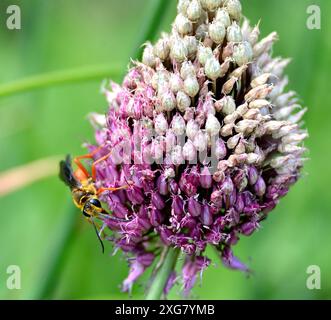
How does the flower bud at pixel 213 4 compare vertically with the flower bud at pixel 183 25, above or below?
above

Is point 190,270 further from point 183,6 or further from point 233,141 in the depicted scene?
point 183,6

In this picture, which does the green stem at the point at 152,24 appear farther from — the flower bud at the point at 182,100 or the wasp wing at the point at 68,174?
the wasp wing at the point at 68,174

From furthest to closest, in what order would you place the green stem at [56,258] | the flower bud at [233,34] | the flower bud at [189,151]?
the green stem at [56,258] → the flower bud at [233,34] → the flower bud at [189,151]

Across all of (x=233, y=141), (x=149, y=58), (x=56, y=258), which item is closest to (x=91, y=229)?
(x=56, y=258)

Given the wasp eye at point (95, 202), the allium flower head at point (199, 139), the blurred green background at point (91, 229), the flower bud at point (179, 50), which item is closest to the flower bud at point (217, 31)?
the allium flower head at point (199, 139)
